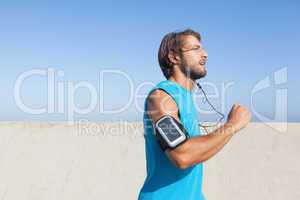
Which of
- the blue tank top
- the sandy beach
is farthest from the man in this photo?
the sandy beach

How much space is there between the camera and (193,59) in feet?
5.84

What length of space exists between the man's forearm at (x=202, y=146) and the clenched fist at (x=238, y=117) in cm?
11

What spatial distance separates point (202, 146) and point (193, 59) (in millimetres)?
459

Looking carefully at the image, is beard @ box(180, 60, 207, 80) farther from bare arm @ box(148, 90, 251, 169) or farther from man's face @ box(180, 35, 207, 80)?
bare arm @ box(148, 90, 251, 169)

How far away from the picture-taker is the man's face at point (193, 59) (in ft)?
5.85

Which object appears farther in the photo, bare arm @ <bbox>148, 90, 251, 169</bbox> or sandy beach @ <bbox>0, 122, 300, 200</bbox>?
sandy beach @ <bbox>0, 122, 300, 200</bbox>

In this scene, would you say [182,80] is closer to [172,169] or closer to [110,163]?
[172,169]

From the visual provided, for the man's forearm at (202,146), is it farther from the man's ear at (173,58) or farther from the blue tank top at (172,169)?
the man's ear at (173,58)

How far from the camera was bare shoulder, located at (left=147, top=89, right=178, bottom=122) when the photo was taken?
5.16 feet

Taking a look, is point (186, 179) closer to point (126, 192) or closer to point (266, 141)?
point (126, 192)

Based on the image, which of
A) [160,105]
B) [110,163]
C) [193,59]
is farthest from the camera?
[110,163]

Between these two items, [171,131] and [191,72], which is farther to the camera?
[191,72]

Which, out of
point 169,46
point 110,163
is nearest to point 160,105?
point 169,46

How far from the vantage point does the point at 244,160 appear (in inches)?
316
